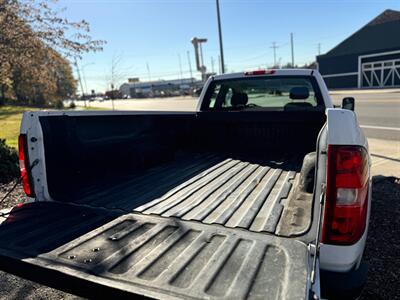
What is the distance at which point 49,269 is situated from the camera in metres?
1.77

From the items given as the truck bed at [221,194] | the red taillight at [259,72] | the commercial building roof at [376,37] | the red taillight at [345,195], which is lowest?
the truck bed at [221,194]

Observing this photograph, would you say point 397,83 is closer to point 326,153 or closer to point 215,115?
point 215,115

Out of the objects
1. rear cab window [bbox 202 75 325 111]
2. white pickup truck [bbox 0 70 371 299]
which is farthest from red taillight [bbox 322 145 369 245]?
rear cab window [bbox 202 75 325 111]

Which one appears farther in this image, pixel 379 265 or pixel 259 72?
pixel 259 72

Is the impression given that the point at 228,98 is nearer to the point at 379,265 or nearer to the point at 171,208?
the point at 171,208

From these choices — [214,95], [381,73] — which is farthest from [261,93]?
[381,73]

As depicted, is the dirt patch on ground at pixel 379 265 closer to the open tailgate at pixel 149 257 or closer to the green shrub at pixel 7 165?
the open tailgate at pixel 149 257

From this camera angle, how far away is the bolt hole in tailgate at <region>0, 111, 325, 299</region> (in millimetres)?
1646

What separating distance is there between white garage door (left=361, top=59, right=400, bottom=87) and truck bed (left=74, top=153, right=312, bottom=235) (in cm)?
3669

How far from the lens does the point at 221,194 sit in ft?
9.42

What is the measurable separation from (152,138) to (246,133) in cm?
129

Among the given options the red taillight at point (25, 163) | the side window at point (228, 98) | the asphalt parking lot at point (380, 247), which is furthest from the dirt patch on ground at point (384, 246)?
the red taillight at point (25, 163)

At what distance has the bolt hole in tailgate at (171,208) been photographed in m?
1.65

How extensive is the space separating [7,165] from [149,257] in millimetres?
6158
